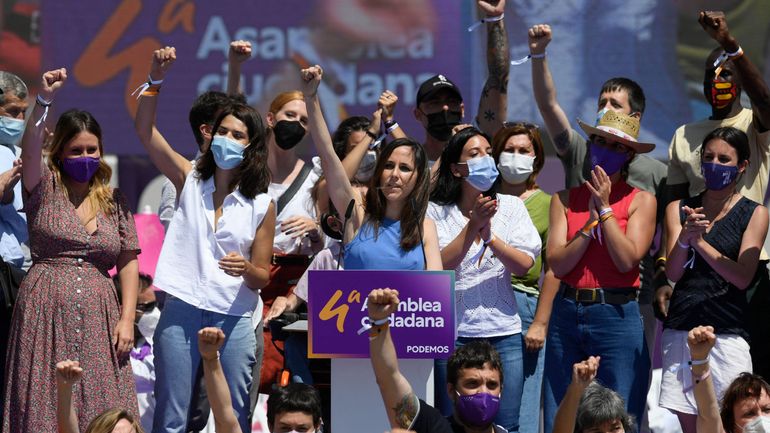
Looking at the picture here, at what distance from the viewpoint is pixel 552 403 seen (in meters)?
6.95

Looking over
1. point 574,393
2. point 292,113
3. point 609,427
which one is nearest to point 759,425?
point 609,427

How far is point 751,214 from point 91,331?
3.25m

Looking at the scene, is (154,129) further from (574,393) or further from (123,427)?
(574,393)

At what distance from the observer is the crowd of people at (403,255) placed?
6.43 m

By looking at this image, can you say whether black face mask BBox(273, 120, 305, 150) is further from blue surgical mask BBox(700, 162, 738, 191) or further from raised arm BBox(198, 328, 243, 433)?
blue surgical mask BBox(700, 162, 738, 191)

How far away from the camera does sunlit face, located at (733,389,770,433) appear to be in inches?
242

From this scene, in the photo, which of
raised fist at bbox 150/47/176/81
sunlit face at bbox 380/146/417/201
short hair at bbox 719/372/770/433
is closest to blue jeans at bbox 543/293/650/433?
short hair at bbox 719/372/770/433

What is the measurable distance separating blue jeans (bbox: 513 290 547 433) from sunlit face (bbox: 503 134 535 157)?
738 millimetres

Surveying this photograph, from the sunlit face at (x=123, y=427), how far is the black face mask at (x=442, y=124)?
98.3 inches

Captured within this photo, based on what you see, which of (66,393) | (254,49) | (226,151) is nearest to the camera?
(66,393)

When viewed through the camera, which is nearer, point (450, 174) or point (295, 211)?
point (450, 174)

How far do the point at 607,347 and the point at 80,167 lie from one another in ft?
8.78

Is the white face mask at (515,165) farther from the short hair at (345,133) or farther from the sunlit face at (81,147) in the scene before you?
the sunlit face at (81,147)

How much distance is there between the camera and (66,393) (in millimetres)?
5859
